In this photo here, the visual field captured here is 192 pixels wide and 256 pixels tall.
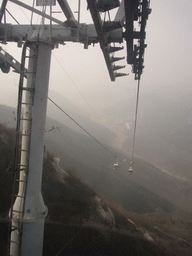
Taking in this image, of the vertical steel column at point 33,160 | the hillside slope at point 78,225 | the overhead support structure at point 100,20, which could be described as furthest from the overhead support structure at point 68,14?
the hillside slope at point 78,225

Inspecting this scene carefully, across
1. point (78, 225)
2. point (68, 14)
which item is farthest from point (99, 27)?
point (78, 225)

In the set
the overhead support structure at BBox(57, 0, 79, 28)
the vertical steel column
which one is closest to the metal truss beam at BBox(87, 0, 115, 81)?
the overhead support structure at BBox(57, 0, 79, 28)

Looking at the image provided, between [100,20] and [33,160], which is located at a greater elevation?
[100,20]

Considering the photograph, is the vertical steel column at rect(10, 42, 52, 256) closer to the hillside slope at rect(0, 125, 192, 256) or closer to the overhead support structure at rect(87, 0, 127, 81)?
the overhead support structure at rect(87, 0, 127, 81)

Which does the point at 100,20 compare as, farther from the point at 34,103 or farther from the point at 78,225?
the point at 78,225

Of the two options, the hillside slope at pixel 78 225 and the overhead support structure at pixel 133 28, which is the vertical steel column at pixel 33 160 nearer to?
the overhead support structure at pixel 133 28

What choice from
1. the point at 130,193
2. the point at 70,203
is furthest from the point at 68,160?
the point at 70,203

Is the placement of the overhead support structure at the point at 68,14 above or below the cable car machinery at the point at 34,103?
above

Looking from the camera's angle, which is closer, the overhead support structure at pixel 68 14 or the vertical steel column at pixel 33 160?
the overhead support structure at pixel 68 14
